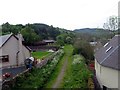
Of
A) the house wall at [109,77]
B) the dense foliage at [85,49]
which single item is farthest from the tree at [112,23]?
the house wall at [109,77]

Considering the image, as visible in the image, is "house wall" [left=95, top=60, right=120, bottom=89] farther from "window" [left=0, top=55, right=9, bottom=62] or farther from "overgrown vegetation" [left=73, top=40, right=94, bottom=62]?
"overgrown vegetation" [left=73, top=40, right=94, bottom=62]

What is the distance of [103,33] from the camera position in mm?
76062

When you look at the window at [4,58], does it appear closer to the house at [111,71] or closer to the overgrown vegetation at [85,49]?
the house at [111,71]

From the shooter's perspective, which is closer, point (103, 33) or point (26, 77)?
point (26, 77)

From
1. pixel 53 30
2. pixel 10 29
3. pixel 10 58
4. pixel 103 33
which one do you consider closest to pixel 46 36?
pixel 53 30

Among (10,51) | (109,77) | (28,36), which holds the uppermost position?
(28,36)

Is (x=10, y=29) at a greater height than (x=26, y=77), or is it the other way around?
(x=10, y=29)

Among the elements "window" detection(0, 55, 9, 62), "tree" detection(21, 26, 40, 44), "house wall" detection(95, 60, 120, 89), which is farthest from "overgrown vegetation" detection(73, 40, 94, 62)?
"tree" detection(21, 26, 40, 44)

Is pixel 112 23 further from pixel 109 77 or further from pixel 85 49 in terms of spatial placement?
pixel 109 77

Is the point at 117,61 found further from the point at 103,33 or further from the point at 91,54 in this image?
the point at 103,33

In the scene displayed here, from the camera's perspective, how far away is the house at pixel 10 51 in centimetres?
3641

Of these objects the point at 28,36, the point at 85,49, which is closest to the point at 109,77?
the point at 85,49

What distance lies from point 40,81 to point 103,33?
176 feet

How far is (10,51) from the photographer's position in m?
37.2
